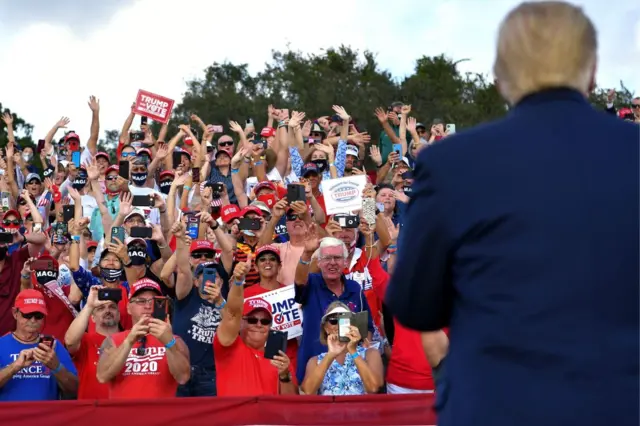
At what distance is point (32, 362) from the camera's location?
809 centimetres

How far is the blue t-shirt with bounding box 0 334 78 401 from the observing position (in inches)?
316

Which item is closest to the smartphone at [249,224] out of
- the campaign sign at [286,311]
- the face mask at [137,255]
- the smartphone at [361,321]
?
the face mask at [137,255]

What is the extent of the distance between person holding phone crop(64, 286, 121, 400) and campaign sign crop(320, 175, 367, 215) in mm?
2610

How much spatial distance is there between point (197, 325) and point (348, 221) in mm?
1781

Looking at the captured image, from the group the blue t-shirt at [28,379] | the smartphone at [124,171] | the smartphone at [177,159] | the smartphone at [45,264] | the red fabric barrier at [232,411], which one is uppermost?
the smartphone at [177,159]

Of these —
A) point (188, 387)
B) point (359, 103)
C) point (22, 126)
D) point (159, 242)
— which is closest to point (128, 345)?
point (188, 387)

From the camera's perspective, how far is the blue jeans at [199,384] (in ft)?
27.7

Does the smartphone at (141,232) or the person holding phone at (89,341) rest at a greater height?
the smartphone at (141,232)

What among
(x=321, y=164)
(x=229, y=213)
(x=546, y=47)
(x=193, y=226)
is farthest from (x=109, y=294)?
(x=546, y=47)

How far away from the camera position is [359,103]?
38219mm

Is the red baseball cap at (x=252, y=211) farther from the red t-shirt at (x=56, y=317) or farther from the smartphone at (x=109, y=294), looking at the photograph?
the smartphone at (x=109, y=294)

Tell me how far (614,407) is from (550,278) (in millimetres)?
280

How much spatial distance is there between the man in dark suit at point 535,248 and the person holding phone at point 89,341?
640 cm

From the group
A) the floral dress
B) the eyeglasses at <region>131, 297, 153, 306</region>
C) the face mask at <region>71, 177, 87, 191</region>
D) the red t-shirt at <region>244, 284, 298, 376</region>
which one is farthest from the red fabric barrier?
the face mask at <region>71, 177, 87, 191</region>
